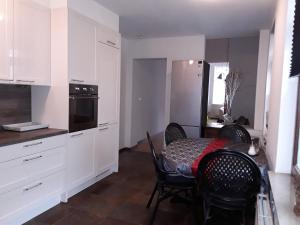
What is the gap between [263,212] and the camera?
5.39 feet

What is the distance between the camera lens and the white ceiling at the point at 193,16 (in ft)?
10.5

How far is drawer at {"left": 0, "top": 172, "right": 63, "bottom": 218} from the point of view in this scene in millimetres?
2223

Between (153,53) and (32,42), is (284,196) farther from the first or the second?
(153,53)

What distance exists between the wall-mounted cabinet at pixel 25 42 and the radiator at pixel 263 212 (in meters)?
2.51

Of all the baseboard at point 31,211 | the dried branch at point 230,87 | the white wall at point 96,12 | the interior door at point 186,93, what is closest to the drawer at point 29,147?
the baseboard at point 31,211

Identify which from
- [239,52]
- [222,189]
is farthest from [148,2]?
[239,52]

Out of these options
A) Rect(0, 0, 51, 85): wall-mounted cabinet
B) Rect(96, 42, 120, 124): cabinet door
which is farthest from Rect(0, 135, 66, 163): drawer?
Rect(96, 42, 120, 124): cabinet door

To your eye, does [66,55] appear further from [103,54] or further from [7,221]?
[7,221]

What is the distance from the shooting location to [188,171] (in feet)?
7.28

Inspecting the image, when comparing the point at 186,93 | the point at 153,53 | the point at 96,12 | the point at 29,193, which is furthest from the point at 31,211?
the point at 153,53

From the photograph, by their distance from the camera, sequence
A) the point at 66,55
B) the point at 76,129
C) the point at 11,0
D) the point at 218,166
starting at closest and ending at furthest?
the point at 218,166
the point at 11,0
the point at 66,55
the point at 76,129

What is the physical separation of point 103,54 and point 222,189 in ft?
7.94

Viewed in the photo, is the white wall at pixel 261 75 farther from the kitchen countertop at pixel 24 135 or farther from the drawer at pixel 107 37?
the kitchen countertop at pixel 24 135

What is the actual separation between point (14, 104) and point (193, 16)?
2.77 meters
